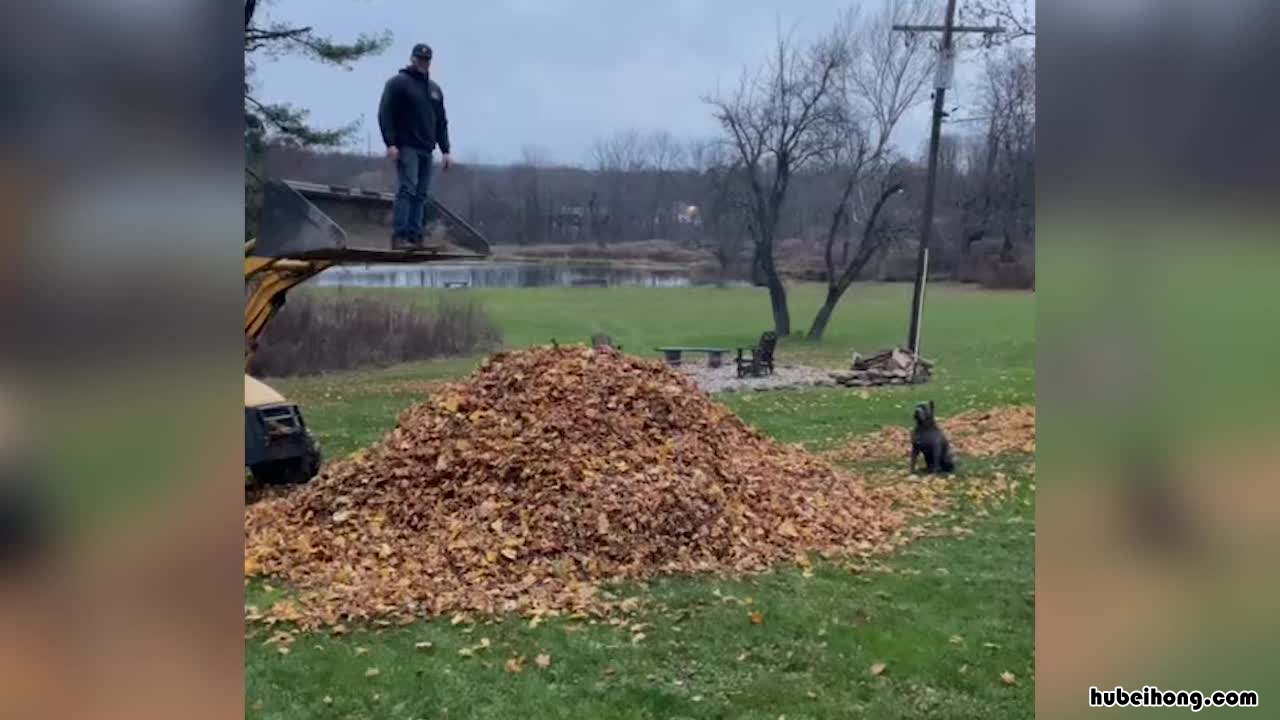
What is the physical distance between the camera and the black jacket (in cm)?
442

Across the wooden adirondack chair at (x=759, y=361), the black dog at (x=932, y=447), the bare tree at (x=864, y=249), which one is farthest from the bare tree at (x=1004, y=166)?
the wooden adirondack chair at (x=759, y=361)

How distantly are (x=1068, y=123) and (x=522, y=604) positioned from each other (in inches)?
161

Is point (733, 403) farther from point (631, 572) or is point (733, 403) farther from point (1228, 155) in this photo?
point (1228, 155)

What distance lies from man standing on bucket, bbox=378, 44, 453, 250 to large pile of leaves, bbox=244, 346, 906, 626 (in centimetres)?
171

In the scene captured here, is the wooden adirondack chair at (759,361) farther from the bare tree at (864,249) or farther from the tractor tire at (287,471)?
the tractor tire at (287,471)

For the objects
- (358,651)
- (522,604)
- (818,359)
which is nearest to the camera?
(358,651)

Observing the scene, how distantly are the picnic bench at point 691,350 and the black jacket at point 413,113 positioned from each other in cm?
1187

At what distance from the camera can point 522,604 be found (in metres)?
4.96

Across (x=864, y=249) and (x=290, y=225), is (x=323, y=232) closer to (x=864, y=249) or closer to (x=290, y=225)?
(x=290, y=225)

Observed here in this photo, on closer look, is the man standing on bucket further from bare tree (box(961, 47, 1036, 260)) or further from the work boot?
bare tree (box(961, 47, 1036, 260))

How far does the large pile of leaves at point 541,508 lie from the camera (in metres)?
5.24

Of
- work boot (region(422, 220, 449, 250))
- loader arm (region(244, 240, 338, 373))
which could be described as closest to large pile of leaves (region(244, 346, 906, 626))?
work boot (region(422, 220, 449, 250))

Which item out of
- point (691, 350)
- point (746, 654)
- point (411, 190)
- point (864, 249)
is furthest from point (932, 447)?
point (864, 249)

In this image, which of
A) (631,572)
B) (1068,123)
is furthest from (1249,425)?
(631,572)
